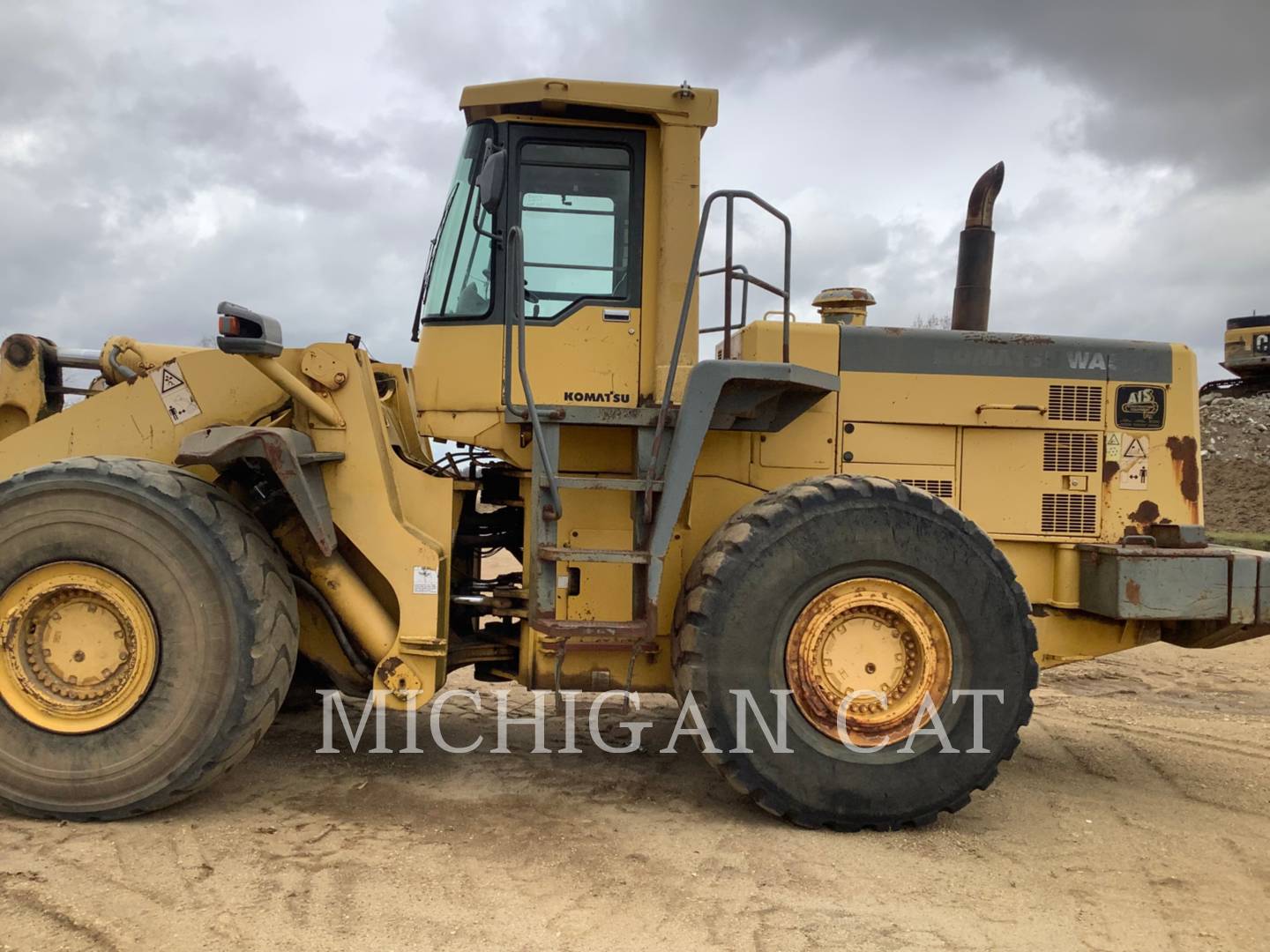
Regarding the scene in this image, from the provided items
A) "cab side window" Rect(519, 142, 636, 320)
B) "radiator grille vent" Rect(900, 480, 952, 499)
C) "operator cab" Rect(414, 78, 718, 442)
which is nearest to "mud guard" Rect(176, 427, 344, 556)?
"operator cab" Rect(414, 78, 718, 442)

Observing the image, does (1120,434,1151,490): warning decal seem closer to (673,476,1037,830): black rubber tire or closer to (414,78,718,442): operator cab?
(673,476,1037,830): black rubber tire

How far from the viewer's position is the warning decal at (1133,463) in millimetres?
5484

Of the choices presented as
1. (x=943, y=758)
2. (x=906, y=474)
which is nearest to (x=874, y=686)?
(x=943, y=758)


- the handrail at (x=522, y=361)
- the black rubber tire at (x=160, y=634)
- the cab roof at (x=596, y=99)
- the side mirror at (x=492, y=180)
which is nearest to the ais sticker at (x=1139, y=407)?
the cab roof at (x=596, y=99)

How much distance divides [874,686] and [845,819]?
596 mm

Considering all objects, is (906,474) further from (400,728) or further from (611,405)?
(400,728)

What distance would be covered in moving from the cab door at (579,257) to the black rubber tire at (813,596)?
1.01m

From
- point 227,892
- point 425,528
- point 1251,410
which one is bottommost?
point 227,892

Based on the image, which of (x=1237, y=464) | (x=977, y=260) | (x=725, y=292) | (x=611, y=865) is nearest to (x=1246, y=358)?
(x=1237, y=464)

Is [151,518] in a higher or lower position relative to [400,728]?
higher

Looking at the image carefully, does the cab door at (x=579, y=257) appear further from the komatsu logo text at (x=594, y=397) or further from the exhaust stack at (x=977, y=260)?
the exhaust stack at (x=977, y=260)

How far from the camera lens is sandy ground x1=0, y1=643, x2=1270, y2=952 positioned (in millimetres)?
3529

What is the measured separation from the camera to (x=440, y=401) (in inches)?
198

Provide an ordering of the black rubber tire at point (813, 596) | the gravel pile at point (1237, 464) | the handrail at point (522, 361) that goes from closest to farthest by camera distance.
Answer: the black rubber tire at point (813, 596) → the handrail at point (522, 361) → the gravel pile at point (1237, 464)
